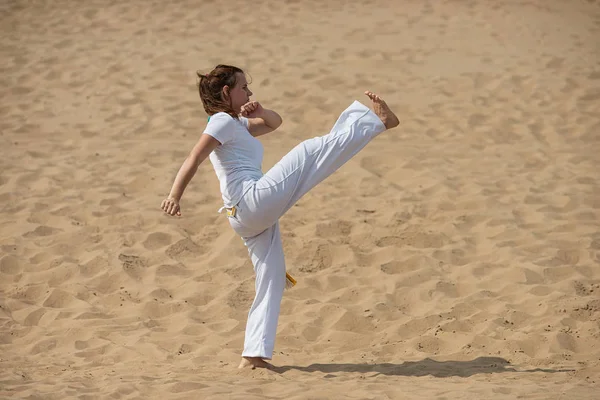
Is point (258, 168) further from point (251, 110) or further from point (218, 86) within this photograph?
point (218, 86)

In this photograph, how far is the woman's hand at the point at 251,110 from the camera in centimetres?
455

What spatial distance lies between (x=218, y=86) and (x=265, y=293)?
1.15 metres

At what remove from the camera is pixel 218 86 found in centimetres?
442

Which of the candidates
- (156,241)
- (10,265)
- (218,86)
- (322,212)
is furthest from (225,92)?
(322,212)

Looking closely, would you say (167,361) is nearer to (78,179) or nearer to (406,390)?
(406,390)

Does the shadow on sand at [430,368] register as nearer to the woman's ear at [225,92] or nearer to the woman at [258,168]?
the woman at [258,168]

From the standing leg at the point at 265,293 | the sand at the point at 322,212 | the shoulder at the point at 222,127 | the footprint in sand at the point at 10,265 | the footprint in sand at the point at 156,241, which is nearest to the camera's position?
the shoulder at the point at 222,127

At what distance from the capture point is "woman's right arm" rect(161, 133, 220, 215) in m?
4.12

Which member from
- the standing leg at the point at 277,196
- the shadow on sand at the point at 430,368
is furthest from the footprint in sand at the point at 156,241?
the shadow on sand at the point at 430,368

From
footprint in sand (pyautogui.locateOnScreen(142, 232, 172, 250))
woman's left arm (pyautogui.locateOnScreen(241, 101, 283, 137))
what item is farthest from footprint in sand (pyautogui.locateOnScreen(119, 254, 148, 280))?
woman's left arm (pyautogui.locateOnScreen(241, 101, 283, 137))

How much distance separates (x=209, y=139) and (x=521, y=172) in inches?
170

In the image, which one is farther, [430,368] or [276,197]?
[430,368]

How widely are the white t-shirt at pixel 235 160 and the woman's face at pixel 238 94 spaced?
0.31ft

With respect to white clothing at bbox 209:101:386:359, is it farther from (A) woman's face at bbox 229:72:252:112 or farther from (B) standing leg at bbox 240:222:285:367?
(A) woman's face at bbox 229:72:252:112
